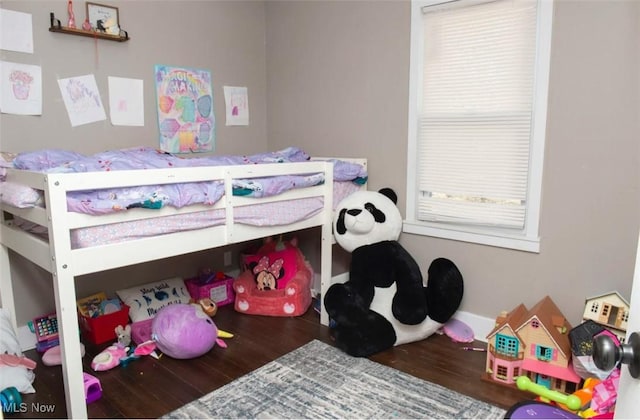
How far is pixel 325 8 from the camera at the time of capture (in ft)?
9.63

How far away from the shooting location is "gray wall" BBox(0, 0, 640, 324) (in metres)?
1.99

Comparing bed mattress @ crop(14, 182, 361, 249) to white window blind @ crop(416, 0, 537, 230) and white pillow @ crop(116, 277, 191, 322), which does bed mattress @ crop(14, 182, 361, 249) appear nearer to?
white window blind @ crop(416, 0, 537, 230)

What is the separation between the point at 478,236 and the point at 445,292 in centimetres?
36

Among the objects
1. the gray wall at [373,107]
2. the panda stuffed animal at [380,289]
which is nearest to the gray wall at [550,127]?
the gray wall at [373,107]

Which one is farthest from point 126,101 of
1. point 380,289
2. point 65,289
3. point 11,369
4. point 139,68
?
point 380,289

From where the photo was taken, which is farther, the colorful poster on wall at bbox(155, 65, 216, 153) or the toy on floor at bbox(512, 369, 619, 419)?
the colorful poster on wall at bbox(155, 65, 216, 153)

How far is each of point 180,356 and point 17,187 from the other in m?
1.07

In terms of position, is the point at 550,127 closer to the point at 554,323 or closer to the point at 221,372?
the point at 554,323

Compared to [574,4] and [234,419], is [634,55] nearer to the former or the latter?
[574,4]

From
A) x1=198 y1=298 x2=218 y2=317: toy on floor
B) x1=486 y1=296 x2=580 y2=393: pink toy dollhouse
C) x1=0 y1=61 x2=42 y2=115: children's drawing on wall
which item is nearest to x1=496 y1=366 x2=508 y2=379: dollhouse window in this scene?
x1=486 y1=296 x2=580 y2=393: pink toy dollhouse

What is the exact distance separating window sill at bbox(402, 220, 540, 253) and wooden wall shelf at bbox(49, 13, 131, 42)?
1.99 meters

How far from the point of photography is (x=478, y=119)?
2.37m

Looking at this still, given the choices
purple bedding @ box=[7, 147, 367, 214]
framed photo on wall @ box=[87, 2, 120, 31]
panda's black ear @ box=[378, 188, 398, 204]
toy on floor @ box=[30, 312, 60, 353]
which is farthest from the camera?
panda's black ear @ box=[378, 188, 398, 204]

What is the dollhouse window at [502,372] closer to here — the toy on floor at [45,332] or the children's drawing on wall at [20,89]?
the toy on floor at [45,332]
